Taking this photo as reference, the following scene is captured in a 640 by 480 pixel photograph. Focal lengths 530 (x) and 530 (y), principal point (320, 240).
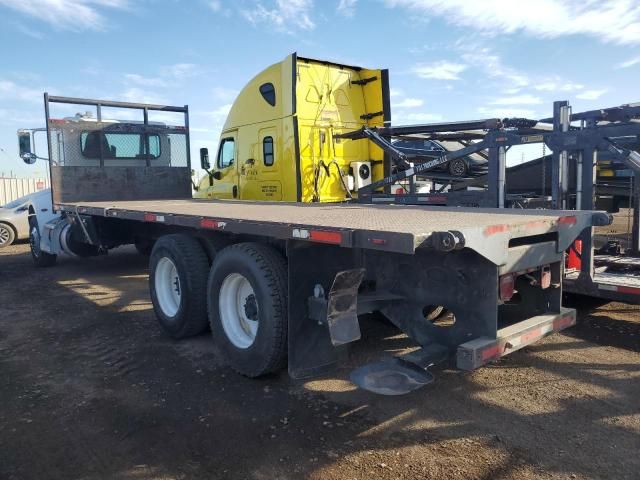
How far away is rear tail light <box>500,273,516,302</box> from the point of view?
363 centimetres

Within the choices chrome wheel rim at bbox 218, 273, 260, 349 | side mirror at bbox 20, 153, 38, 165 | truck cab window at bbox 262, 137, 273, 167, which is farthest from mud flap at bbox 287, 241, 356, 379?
side mirror at bbox 20, 153, 38, 165

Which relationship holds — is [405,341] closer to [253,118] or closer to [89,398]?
[89,398]

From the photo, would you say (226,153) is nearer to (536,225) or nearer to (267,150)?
(267,150)

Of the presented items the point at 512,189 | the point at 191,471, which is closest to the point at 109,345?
the point at 191,471

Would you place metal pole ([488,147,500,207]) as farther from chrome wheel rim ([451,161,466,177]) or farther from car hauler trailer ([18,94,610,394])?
chrome wheel rim ([451,161,466,177])

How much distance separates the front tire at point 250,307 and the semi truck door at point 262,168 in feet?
12.6

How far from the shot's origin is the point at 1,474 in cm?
322

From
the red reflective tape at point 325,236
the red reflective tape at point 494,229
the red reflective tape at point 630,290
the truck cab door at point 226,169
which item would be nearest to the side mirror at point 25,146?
the truck cab door at point 226,169

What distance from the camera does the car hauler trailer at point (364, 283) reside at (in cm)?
345

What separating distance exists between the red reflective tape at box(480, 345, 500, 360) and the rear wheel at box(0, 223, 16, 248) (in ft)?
48.1

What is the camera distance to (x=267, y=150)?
8.70 meters

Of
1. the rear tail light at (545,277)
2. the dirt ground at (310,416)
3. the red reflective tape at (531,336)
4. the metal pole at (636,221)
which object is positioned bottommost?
the dirt ground at (310,416)

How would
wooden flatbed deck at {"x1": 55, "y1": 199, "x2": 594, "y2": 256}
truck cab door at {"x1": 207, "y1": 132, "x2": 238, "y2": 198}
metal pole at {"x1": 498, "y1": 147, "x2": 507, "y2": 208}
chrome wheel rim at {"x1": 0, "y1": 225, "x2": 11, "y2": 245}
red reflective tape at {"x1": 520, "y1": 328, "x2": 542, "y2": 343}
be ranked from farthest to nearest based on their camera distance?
1. chrome wheel rim at {"x1": 0, "y1": 225, "x2": 11, "y2": 245}
2. truck cab door at {"x1": 207, "y1": 132, "x2": 238, "y2": 198}
3. metal pole at {"x1": 498, "y1": 147, "x2": 507, "y2": 208}
4. red reflective tape at {"x1": 520, "y1": 328, "x2": 542, "y2": 343}
5. wooden flatbed deck at {"x1": 55, "y1": 199, "x2": 594, "y2": 256}

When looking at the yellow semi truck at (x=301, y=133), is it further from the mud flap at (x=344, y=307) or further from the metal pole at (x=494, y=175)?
the mud flap at (x=344, y=307)
